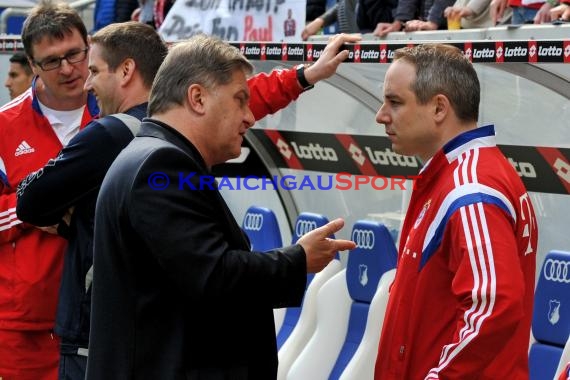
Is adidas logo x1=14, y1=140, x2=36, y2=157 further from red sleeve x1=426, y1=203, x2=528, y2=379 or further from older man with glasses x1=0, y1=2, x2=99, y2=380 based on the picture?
red sleeve x1=426, y1=203, x2=528, y2=379

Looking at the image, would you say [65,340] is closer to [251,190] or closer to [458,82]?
[458,82]

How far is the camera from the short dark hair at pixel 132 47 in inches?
138

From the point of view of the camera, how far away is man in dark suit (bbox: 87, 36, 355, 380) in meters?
2.62

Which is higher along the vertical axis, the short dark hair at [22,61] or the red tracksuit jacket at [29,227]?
the short dark hair at [22,61]

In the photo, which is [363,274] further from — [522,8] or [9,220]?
[522,8]

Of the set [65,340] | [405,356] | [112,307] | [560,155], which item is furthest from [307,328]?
[112,307]

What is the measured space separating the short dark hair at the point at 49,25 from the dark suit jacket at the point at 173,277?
1546 mm

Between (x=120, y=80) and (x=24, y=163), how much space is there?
82 cm

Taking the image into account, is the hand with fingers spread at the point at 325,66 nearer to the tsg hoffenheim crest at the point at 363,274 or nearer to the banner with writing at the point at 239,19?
the tsg hoffenheim crest at the point at 363,274

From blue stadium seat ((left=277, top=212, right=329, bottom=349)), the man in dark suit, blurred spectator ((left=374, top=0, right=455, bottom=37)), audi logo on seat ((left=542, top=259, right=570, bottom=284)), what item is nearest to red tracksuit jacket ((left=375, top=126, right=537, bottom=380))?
the man in dark suit

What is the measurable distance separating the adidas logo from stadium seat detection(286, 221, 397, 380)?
1501 millimetres

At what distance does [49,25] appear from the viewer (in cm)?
415

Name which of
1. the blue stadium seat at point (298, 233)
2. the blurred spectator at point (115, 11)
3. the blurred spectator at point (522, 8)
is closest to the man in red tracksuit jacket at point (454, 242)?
the blue stadium seat at point (298, 233)

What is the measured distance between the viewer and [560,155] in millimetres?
4867
